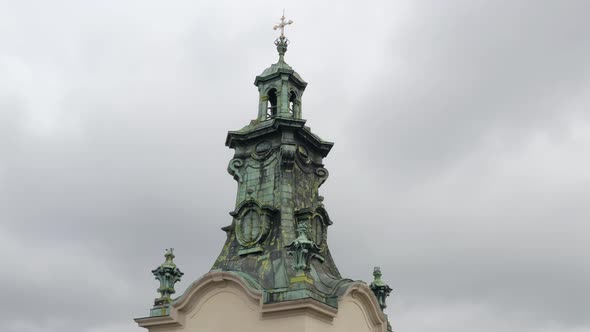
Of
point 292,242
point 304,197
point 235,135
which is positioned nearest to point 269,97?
point 235,135

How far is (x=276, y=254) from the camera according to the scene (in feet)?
87.9

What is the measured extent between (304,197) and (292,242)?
386cm

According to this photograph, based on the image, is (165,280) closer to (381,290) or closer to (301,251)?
(301,251)

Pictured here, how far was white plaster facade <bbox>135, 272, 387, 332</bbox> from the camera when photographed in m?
24.5

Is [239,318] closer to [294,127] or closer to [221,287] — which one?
[221,287]

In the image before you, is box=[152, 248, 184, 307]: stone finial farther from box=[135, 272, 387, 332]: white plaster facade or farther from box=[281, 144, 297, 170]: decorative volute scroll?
box=[281, 144, 297, 170]: decorative volute scroll

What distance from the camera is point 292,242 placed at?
82.9ft

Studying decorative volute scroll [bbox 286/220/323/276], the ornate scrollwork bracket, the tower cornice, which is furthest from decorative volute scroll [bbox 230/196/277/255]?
the tower cornice

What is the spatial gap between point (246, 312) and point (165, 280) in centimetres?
369

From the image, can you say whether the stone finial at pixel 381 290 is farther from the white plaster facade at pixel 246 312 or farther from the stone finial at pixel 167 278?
the stone finial at pixel 167 278

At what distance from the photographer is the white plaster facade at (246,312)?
2445 centimetres

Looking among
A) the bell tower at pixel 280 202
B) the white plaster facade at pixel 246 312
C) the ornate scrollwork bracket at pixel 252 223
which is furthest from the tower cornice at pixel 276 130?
the white plaster facade at pixel 246 312

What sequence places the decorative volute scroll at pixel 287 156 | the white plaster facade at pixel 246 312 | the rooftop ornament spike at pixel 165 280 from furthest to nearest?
the decorative volute scroll at pixel 287 156 → the rooftop ornament spike at pixel 165 280 → the white plaster facade at pixel 246 312

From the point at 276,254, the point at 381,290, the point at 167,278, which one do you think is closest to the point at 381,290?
the point at 381,290
